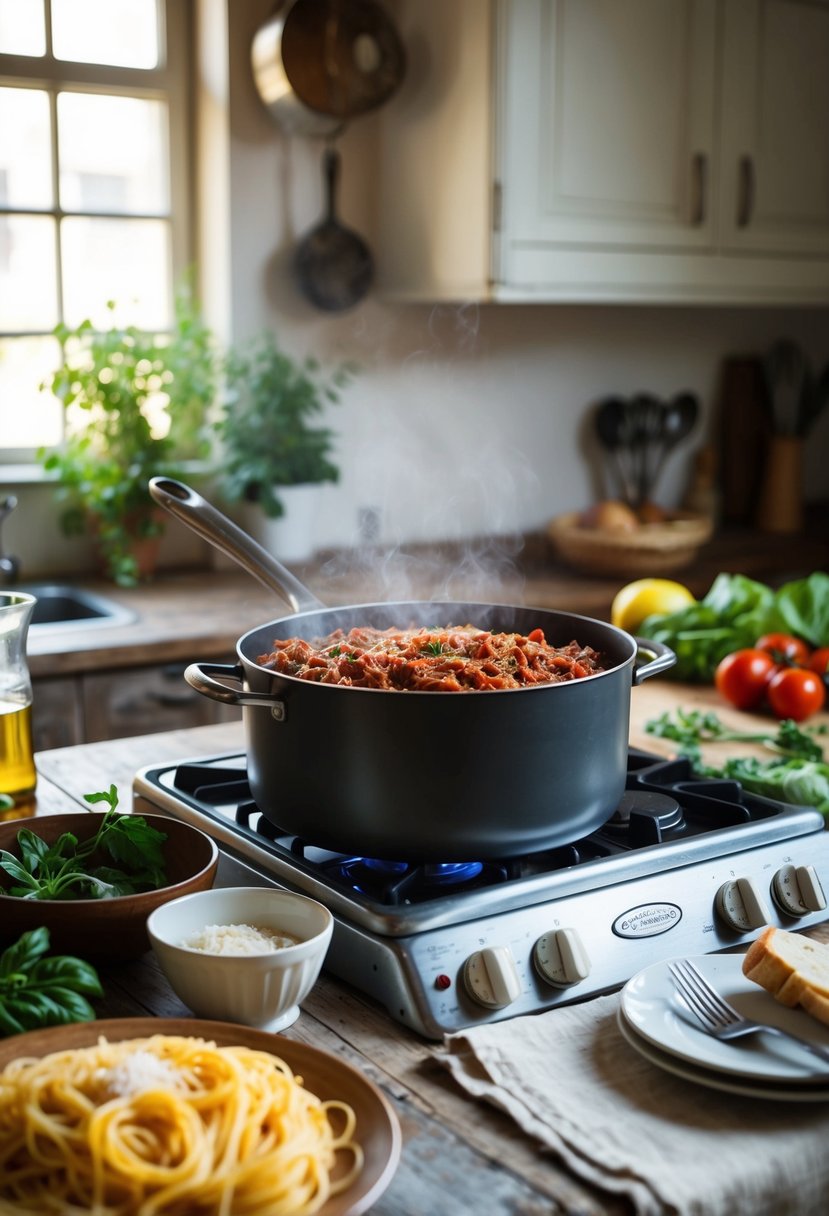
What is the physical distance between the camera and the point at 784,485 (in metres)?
3.79

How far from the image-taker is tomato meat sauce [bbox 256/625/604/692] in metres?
1.09

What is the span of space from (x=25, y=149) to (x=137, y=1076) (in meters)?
2.55

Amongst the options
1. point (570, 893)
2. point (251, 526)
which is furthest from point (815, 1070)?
point (251, 526)

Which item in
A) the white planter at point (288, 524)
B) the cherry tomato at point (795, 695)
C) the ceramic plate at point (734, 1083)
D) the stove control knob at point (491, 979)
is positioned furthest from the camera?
the white planter at point (288, 524)

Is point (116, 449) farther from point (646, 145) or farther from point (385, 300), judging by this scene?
point (646, 145)

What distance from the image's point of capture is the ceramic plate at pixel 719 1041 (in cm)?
83

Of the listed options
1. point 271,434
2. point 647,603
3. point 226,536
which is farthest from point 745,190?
point 226,536

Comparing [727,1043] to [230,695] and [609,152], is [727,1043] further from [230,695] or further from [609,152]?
[609,152]

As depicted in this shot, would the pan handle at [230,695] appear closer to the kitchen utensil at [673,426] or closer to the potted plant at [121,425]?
the potted plant at [121,425]

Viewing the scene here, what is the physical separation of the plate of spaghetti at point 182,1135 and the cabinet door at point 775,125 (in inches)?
110

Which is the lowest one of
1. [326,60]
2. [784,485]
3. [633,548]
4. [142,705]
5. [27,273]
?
[142,705]

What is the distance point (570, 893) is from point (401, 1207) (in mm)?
335

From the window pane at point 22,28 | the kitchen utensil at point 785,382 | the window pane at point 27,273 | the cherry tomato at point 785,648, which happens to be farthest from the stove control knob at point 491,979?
the kitchen utensil at point 785,382

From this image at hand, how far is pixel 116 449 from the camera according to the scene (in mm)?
2842
